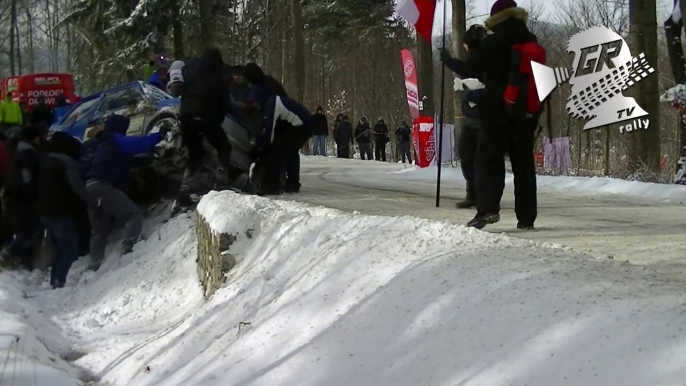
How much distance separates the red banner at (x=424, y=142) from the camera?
20094mm

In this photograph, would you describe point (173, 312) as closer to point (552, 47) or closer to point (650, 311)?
point (650, 311)

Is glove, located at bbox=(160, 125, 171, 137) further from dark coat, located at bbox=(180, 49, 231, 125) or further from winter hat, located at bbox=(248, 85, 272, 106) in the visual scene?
winter hat, located at bbox=(248, 85, 272, 106)

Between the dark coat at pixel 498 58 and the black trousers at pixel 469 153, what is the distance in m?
2.53

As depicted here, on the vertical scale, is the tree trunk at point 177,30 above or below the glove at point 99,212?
above

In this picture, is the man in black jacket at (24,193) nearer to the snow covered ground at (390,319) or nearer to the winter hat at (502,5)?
the snow covered ground at (390,319)

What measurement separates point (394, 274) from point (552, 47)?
38.6 meters

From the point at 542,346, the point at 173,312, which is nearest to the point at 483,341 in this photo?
the point at 542,346

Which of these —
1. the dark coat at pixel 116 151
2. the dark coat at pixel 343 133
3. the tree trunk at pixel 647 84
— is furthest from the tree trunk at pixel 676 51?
the dark coat at pixel 343 133

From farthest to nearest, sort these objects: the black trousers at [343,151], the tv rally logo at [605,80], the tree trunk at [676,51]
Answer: the black trousers at [343,151] < the tv rally logo at [605,80] < the tree trunk at [676,51]

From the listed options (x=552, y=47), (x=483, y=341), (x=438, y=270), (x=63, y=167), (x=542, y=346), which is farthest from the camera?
(x=552, y=47)

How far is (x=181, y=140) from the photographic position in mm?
11500

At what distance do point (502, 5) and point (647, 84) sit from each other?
394 inches

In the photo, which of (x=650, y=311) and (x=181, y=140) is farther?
(x=181, y=140)

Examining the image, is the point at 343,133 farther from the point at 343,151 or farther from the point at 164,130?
the point at 164,130
